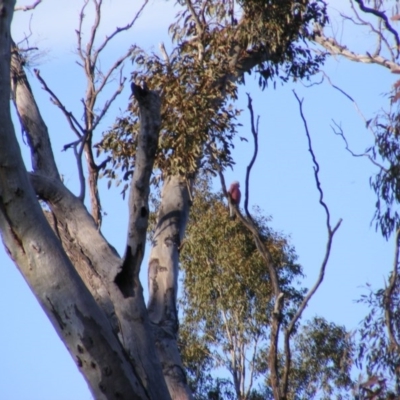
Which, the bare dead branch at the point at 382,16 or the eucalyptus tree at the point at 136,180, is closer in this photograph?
the eucalyptus tree at the point at 136,180

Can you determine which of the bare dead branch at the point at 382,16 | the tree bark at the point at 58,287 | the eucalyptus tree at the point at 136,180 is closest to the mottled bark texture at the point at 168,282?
the eucalyptus tree at the point at 136,180

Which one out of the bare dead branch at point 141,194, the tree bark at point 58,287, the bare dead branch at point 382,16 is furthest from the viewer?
the bare dead branch at point 382,16

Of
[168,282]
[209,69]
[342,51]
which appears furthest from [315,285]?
[342,51]

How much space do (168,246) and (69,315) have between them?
2.17 meters

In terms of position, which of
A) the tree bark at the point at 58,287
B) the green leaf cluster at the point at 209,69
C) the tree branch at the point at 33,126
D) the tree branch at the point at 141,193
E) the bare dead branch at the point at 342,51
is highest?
the bare dead branch at the point at 342,51

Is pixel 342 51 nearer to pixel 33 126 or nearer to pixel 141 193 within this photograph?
pixel 33 126

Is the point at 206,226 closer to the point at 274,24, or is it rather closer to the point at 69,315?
the point at 274,24

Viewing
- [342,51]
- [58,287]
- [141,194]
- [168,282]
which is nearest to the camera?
[58,287]

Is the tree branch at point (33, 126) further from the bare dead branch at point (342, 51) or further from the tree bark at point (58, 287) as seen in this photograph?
the bare dead branch at point (342, 51)

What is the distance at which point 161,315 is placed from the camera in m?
5.43

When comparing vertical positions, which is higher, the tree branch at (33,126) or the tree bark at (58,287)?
the tree branch at (33,126)

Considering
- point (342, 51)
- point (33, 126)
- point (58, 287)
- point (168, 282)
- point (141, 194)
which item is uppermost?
point (342, 51)

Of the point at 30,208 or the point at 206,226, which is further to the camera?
the point at 206,226

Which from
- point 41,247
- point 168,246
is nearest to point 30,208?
point 41,247
